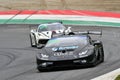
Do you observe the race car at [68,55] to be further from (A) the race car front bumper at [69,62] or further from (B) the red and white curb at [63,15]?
(B) the red and white curb at [63,15]

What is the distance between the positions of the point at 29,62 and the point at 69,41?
3577mm

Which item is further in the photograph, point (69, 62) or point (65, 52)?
point (65, 52)

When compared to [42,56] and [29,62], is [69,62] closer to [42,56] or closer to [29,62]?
[42,56]

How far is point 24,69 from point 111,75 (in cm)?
505

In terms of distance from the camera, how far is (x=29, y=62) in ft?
68.4

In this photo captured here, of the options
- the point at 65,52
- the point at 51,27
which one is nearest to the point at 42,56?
the point at 65,52

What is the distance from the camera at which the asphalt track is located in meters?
15.5

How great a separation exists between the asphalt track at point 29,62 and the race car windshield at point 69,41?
3.17 feet

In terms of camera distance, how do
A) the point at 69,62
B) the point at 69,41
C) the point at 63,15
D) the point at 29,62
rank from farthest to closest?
the point at 63,15 < the point at 29,62 < the point at 69,41 < the point at 69,62

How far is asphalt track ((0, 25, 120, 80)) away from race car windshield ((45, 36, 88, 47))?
38.0 inches

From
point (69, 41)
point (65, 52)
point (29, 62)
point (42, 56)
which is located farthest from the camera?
point (29, 62)

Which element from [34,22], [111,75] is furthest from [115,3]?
[111,75]

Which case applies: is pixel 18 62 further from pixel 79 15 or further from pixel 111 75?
pixel 79 15

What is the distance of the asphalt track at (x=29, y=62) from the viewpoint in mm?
15508
